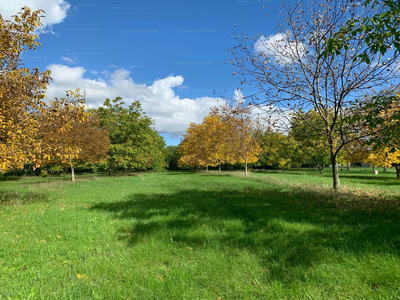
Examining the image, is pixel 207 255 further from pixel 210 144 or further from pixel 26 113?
pixel 210 144

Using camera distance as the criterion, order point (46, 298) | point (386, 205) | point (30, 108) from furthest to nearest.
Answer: point (30, 108) → point (386, 205) → point (46, 298)

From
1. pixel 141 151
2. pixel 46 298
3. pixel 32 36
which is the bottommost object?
pixel 46 298

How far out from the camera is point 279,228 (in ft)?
17.2

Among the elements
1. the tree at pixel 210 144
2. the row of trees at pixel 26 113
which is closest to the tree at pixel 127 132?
the tree at pixel 210 144

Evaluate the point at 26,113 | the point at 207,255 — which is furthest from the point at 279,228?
the point at 26,113

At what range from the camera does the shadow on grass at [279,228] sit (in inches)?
154

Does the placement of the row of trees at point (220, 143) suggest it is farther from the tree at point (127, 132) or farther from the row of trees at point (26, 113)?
the row of trees at point (26, 113)

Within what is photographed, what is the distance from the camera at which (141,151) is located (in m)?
31.9

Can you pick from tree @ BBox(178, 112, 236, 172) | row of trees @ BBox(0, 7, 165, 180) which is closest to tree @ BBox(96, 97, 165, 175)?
tree @ BBox(178, 112, 236, 172)

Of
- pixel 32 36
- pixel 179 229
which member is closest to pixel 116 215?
pixel 179 229

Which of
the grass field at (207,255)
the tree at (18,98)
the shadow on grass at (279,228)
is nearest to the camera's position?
the grass field at (207,255)

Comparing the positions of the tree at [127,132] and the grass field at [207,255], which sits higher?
the tree at [127,132]

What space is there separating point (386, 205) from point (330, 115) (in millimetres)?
4844

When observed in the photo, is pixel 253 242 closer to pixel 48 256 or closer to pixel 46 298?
pixel 46 298
